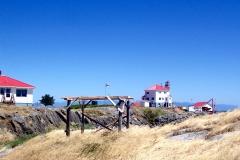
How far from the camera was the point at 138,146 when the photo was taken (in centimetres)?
1462

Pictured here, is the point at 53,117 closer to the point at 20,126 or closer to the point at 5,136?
the point at 20,126

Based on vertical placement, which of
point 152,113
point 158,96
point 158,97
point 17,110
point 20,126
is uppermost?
point 158,96

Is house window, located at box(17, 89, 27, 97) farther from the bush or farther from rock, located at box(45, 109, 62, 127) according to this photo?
the bush

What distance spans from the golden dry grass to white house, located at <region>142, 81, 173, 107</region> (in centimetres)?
7107

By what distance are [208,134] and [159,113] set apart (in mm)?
48630

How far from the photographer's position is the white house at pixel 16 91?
45.2 m

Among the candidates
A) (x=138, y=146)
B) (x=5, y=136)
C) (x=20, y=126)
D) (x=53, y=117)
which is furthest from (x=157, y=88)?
(x=138, y=146)

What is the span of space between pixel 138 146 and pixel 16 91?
3533 cm

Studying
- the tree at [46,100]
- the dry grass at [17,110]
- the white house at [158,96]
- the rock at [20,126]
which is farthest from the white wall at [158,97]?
the rock at [20,126]

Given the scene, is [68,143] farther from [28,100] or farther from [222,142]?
[28,100]

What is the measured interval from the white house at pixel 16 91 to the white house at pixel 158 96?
159 feet

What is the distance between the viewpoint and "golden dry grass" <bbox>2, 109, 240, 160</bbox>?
11.9 meters

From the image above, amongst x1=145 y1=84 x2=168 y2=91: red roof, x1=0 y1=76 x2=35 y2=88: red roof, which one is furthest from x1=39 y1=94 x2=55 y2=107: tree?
x1=145 y1=84 x2=168 y2=91: red roof

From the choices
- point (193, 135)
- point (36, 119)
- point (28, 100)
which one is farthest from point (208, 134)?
point (28, 100)
